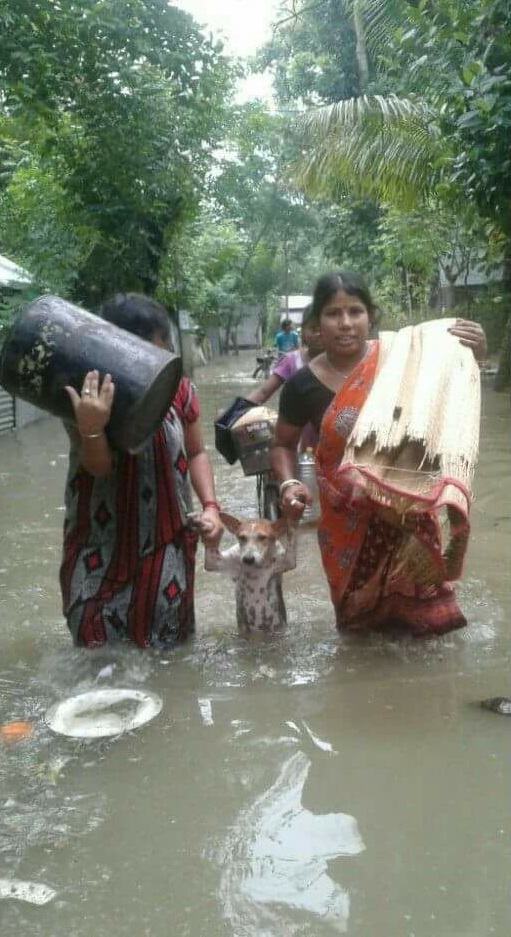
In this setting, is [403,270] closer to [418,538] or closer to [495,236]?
[495,236]

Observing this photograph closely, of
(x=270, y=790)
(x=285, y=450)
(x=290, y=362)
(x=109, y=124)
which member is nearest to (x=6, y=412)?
(x=109, y=124)

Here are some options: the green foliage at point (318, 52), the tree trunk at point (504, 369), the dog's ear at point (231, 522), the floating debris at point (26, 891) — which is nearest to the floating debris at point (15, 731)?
the floating debris at point (26, 891)

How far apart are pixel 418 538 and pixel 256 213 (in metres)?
31.5

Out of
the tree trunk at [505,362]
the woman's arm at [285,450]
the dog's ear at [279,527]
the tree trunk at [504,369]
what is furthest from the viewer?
the tree trunk at [504,369]

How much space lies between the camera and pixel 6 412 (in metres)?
12.5

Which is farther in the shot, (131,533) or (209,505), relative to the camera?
(209,505)

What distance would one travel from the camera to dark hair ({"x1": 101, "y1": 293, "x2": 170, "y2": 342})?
10.5 feet

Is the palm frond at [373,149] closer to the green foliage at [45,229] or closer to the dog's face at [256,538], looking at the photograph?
the green foliage at [45,229]

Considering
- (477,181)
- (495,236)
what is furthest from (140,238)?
(477,181)

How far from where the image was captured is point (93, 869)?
211cm

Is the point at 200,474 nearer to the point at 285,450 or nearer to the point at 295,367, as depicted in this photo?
the point at 285,450

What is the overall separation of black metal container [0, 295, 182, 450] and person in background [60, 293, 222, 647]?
1.06 ft

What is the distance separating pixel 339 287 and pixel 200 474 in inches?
36.4

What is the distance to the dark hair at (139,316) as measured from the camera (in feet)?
10.5
